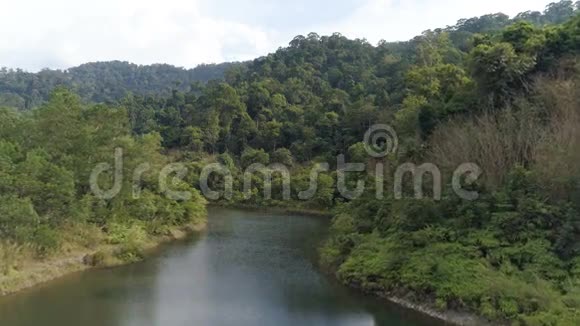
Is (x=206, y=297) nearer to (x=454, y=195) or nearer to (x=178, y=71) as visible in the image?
(x=454, y=195)

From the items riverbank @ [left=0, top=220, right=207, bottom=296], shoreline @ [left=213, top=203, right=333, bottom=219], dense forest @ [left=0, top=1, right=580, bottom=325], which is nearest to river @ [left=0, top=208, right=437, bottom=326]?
riverbank @ [left=0, top=220, right=207, bottom=296]

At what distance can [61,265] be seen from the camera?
71.1ft

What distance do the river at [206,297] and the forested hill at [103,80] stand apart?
202ft

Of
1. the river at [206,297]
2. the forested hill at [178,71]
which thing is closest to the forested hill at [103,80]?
the forested hill at [178,71]

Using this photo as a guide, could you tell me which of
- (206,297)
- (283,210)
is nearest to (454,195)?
(206,297)

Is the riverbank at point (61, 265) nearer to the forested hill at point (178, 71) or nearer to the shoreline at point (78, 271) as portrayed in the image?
the shoreline at point (78, 271)

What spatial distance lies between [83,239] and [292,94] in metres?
41.0

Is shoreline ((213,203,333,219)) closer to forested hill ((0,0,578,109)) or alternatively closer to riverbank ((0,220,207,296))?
forested hill ((0,0,578,109))

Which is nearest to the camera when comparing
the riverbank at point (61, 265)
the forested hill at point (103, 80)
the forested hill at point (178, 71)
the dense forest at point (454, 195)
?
the dense forest at point (454, 195)

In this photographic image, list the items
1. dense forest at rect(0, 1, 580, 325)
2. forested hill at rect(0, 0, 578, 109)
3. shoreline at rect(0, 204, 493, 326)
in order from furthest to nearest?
forested hill at rect(0, 0, 578, 109)
dense forest at rect(0, 1, 580, 325)
shoreline at rect(0, 204, 493, 326)

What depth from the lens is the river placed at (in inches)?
640

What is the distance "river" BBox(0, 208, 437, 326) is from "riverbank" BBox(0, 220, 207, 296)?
51 cm

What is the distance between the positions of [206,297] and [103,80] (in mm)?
124426

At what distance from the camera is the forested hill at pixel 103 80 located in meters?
98.6
